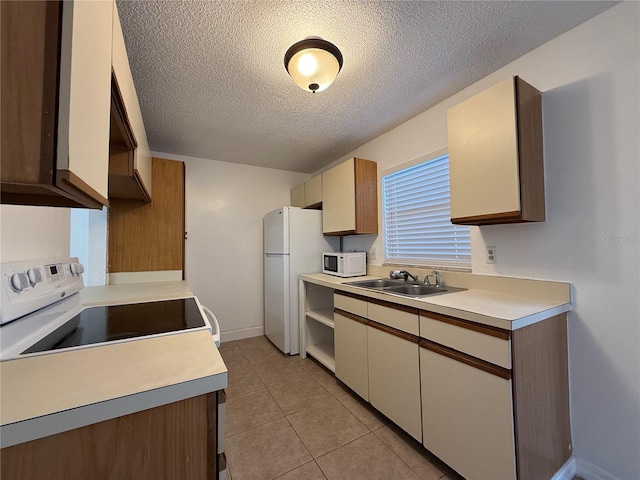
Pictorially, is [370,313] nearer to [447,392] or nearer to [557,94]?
[447,392]

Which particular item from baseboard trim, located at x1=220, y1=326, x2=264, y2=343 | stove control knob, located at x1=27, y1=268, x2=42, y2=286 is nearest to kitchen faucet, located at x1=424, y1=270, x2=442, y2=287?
stove control knob, located at x1=27, y1=268, x2=42, y2=286

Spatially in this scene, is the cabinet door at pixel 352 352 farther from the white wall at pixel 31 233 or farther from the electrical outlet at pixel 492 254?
the white wall at pixel 31 233

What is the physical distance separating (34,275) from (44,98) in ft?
2.40

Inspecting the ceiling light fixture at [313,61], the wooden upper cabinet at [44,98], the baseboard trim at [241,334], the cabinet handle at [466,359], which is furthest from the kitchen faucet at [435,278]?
the baseboard trim at [241,334]

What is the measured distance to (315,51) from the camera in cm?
139

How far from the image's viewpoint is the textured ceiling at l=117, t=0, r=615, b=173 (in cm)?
129

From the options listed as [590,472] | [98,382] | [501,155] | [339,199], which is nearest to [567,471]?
[590,472]

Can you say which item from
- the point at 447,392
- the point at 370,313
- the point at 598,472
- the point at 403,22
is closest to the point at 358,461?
the point at 447,392

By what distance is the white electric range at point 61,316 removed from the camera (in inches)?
30.9

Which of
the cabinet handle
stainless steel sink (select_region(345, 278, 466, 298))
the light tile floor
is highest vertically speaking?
Result: stainless steel sink (select_region(345, 278, 466, 298))

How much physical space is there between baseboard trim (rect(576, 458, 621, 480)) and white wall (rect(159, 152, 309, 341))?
311 centimetres

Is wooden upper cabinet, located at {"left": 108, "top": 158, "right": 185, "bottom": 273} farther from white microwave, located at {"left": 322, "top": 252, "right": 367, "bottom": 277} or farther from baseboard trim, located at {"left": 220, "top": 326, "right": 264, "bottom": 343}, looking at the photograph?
white microwave, located at {"left": 322, "top": 252, "right": 367, "bottom": 277}

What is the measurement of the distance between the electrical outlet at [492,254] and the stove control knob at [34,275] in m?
2.34

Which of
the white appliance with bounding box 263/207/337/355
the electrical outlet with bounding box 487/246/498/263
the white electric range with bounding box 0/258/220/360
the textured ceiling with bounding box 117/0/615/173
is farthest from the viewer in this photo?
the white appliance with bounding box 263/207/337/355
